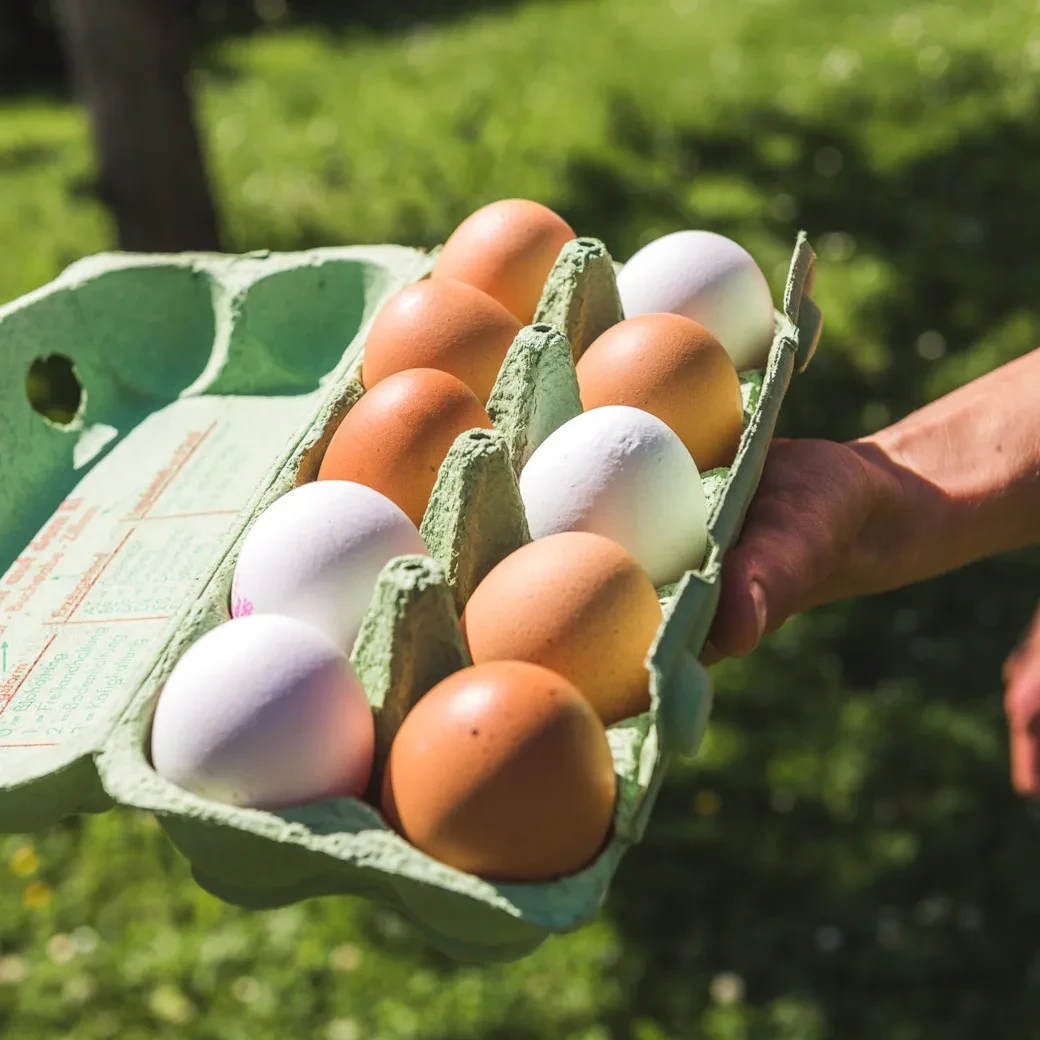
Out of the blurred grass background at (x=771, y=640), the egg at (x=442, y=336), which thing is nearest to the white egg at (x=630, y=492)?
the egg at (x=442, y=336)

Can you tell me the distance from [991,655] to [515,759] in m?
2.19

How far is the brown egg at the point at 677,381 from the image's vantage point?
152 cm

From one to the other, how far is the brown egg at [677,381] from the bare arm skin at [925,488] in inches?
6.4

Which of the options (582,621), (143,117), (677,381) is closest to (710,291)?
(677,381)

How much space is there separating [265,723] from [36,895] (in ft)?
6.00

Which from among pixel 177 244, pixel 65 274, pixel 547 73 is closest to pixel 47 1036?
pixel 65 274

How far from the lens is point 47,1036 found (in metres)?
2.38

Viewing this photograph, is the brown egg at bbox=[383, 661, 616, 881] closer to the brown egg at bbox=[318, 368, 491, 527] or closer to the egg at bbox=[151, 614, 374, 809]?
the egg at bbox=[151, 614, 374, 809]

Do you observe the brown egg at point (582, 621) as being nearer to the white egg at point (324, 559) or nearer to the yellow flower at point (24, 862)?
the white egg at point (324, 559)

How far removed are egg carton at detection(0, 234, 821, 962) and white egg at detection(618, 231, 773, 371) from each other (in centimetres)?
6

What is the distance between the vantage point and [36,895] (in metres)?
2.64

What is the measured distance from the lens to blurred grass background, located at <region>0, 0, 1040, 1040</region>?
238cm

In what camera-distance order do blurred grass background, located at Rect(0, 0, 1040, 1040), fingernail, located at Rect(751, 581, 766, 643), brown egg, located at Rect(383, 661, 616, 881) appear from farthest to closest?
blurred grass background, located at Rect(0, 0, 1040, 1040)
fingernail, located at Rect(751, 581, 766, 643)
brown egg, located at Rect(383, 661, 616, 881)

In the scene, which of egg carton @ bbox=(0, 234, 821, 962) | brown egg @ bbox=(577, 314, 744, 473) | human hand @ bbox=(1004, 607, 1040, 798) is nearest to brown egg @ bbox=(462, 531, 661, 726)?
egg carton @ bbox=(0, 234, 821, 962)
